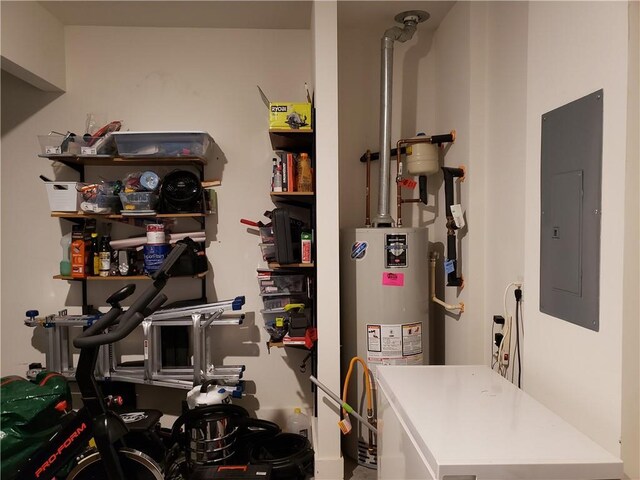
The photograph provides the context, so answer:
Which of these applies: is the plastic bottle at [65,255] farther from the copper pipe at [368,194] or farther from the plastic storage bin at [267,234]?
the copper pipe at [368,194]

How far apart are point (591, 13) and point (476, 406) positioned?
1.24m

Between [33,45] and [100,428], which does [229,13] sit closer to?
[33,45]

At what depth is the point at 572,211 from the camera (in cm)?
128

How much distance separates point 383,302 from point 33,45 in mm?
2491

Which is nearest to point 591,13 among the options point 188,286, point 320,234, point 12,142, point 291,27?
point 320,234

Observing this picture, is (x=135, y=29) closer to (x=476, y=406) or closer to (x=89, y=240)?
(x=89, y=240)

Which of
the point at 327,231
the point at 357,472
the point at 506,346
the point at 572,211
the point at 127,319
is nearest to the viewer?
the point at 572,211

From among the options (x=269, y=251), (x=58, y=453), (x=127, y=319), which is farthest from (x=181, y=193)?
(x=58, y=453)

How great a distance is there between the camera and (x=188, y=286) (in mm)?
2756

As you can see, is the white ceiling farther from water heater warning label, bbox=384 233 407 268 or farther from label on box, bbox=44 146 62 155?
water heater warning label, bbox=384 233 407 268

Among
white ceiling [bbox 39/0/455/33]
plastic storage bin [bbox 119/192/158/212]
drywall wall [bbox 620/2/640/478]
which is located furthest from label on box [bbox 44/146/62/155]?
drywall wall [bbox 620/2/640/478]

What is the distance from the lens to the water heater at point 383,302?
229cm

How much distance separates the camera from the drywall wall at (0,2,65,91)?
2.21m

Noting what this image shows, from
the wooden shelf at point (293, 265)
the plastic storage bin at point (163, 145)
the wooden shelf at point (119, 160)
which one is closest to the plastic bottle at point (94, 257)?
the wooden shelf at point (119, 160)
